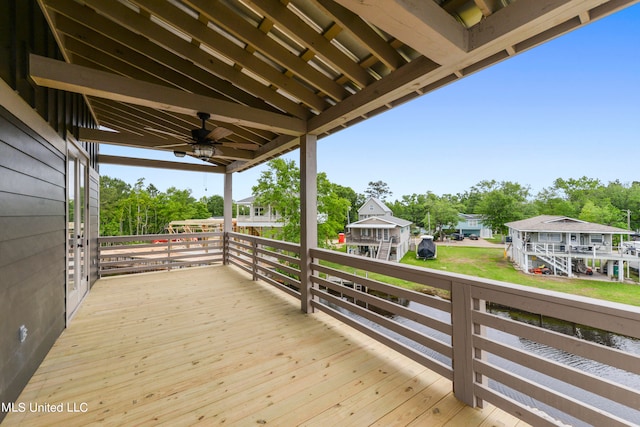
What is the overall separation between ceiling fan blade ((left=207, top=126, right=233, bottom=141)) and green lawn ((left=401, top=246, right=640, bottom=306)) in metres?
2.59

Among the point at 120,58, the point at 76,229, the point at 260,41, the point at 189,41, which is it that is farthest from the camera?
the point at 76,229

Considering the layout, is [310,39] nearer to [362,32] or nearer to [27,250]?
[362,32]

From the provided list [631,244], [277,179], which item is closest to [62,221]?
[631,244]

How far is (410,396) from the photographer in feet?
6.23

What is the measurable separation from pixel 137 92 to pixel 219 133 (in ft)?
2.81

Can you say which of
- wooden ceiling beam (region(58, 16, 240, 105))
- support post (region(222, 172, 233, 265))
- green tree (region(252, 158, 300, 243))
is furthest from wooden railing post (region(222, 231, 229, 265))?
green tree (region(252, 158, 300, 243))

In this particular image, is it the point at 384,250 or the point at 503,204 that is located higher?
the point at 503,204

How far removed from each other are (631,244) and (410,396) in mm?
2389

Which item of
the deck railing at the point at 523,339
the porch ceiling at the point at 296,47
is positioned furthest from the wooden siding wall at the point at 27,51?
the deck railing at the point at 523,339

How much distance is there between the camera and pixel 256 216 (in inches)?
585

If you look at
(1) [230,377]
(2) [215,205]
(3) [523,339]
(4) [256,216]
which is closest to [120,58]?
(1) [230,377]

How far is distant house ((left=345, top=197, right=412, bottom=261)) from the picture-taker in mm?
4886

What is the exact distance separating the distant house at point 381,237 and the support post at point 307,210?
5.80 feet

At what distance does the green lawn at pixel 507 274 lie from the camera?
226 centimetres
